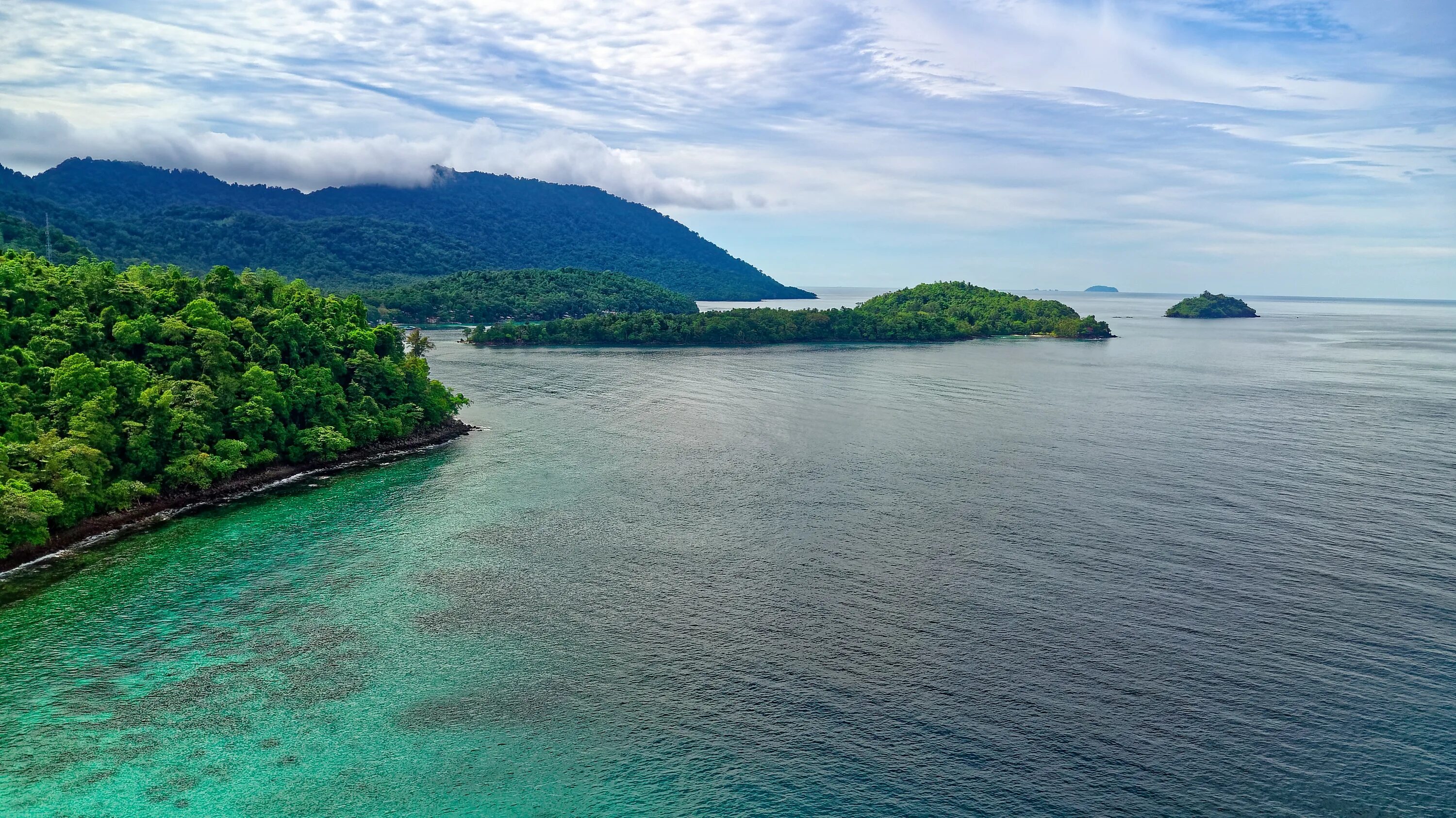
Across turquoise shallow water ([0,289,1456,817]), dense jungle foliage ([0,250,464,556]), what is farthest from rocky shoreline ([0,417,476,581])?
turquoise shallow water ([0,289,1456,817])

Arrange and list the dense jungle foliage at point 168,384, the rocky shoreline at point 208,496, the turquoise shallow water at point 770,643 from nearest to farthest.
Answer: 1. the turquoise shallow water at point 770,643
2. the rocky shoreline at point 208,496
3. the dense jungle foliage at point 168,384

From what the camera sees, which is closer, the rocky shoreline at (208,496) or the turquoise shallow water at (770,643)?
the turquoise shallow water at (770,643)

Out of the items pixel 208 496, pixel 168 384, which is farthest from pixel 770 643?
pixel 168 384

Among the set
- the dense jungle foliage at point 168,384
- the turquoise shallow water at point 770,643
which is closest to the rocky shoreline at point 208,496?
the dense jungle foliage at point 168,384

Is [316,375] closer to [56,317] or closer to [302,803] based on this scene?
[56,317]

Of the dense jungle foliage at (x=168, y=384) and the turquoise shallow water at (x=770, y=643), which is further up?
the dense jungle foliage at (x=168, y=384)

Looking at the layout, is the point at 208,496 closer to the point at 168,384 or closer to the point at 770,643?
the point at 168,384

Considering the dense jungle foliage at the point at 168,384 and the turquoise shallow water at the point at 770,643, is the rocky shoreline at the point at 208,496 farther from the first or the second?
the turquoise shallow water at the point at 770,643
